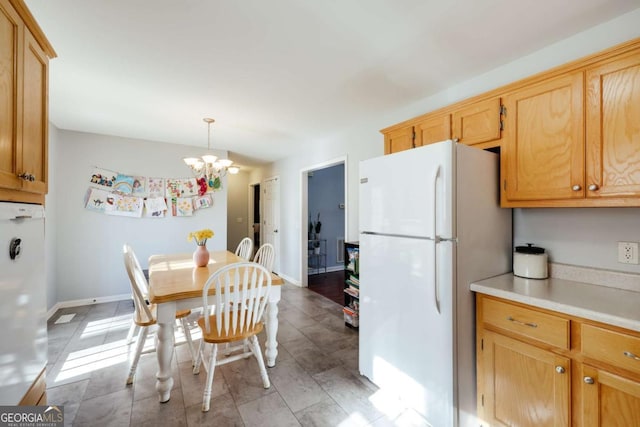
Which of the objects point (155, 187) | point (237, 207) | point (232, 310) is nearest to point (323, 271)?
point (237, 207)

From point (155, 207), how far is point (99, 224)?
0.74m

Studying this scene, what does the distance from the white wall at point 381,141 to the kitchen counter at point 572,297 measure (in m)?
0.25

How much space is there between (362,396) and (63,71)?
3442mm

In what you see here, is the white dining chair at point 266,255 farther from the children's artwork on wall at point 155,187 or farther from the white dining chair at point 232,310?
the children's artwork on wall at point 155,187

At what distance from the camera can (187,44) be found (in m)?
1.82

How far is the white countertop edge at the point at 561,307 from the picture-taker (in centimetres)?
112

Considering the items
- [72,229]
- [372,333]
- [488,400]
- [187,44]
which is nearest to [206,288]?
[372,333]

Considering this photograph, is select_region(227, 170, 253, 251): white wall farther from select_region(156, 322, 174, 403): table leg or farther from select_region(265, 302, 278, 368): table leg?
select_region(156, 322, 174, 403): table leg

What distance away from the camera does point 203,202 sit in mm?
4598

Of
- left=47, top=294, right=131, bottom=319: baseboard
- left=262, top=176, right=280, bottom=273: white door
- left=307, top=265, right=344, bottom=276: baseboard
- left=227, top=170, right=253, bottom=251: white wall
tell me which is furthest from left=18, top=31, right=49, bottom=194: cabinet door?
left=227, top=170, right=253, bottom=251: white wall

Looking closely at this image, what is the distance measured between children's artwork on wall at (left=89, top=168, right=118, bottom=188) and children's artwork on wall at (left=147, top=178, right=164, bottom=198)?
17.8 inches

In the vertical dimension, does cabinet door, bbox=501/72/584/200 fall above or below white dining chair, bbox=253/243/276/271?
above

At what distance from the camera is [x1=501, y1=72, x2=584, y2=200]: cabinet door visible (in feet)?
4.97

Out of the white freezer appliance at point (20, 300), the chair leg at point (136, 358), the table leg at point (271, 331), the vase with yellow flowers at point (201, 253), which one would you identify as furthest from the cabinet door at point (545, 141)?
the chair leg at point (136, 358)
